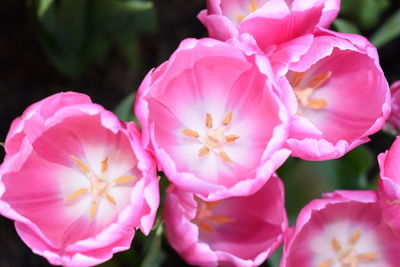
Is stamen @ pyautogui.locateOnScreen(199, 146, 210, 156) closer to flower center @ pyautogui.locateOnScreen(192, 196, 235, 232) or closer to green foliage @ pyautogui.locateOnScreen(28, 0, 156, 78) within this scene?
flower center @ pyautogui.locateOnScreen(192, 196, 235, 232)

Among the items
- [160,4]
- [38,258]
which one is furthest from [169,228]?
[160,4]

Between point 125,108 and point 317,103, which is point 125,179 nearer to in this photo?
point 125,108

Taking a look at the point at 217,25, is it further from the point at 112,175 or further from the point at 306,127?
the point at 112,175

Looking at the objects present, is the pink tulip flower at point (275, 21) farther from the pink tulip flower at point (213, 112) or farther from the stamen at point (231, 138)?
the stamen at point (231, 138)

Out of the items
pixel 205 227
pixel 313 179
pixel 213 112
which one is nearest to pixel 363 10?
pixel 313 179

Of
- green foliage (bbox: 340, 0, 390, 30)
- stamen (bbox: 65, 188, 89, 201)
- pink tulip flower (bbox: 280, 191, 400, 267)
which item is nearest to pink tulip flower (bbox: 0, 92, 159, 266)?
stamen (bbox: 65, 188, 89, 201)
